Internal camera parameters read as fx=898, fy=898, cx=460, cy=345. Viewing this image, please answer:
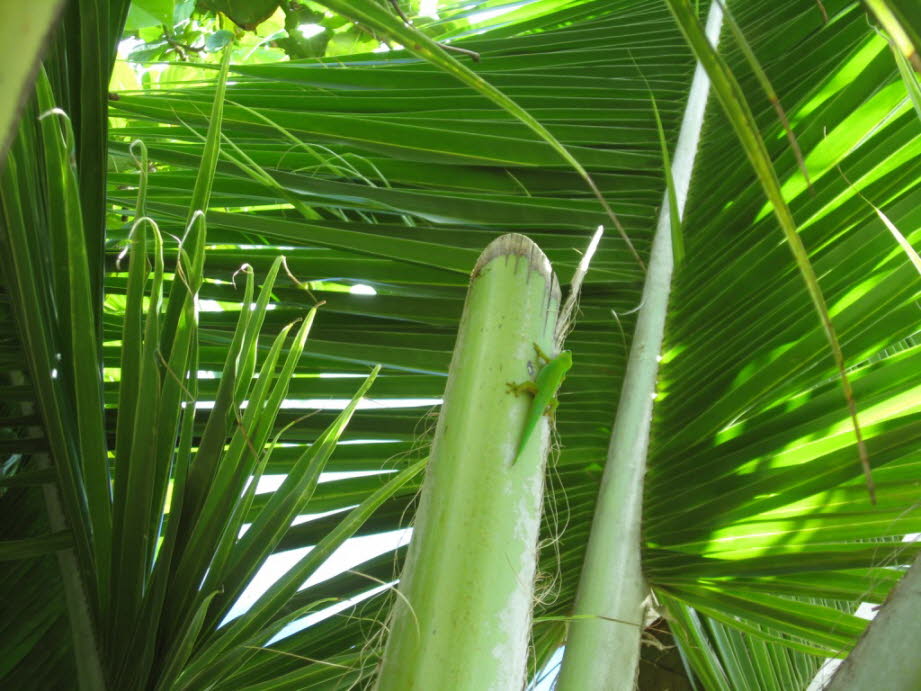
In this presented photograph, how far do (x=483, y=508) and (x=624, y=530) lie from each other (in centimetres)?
57

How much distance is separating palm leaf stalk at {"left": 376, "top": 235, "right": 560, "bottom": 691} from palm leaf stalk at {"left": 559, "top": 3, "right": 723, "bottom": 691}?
253mm

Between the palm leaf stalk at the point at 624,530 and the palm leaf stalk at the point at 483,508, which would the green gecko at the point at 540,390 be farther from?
the palm leaf stalk at the point at 624,530

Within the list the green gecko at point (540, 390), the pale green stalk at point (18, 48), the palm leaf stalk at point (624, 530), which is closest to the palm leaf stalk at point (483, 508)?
the green gecko at point (540, 390)

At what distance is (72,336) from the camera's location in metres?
1.03

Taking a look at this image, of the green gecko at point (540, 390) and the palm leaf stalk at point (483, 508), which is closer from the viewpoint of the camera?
the palm leaf stalk at point (483, 508)

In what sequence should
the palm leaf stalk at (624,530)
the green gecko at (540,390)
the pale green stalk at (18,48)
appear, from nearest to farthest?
1. the pale green stalk at (18,48)
2. the green gecko at (540,390)
3. the palm leaf stalk at (624,530)

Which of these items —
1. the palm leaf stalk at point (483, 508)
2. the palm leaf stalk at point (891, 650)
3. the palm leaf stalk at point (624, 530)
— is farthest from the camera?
the palm leaf stalk at point (624, 530)

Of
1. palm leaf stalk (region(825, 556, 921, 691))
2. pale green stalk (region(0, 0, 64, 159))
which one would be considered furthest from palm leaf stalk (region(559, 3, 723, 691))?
pale green stalk (region(0, 0, 64, 159))

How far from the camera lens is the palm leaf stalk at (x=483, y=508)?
2.41 feet

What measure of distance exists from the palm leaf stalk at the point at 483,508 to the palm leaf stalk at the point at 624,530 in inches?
10.0

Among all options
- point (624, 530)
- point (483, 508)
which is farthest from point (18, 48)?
point (624, 530)

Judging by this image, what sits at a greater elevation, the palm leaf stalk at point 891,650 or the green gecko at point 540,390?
the green gecko at point 540,390

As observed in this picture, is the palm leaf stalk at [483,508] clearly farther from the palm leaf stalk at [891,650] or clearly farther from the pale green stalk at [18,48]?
the pale green stalk at [18,48]

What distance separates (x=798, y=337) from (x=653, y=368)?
257 mm
